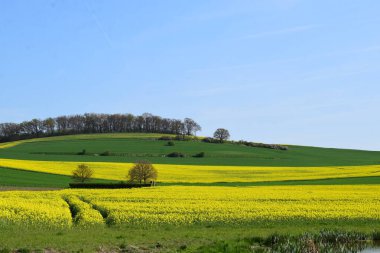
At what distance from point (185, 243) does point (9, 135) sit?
429 feet

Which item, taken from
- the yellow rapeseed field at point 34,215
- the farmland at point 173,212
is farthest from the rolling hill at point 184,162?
the yellow rapeseed field at point 34,215

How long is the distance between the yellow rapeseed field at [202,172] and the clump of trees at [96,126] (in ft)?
224

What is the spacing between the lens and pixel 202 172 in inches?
2825

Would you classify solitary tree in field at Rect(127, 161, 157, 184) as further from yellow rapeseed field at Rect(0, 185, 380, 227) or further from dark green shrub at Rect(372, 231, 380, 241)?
dark green shrub at Rect(372, 231, 380, 241)

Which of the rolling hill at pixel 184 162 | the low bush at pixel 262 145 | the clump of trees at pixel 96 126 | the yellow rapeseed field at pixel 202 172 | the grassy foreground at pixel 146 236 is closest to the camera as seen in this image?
the grassy foreground at pixel 146 236

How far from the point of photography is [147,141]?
121 metres

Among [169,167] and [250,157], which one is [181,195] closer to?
[169,167]

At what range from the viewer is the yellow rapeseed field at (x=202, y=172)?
64.8 m

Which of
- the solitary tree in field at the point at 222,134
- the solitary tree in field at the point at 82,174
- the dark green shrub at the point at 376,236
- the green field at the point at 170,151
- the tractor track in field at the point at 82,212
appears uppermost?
the solitary tree in field at the point at 222,134

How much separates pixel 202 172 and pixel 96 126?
8315cm

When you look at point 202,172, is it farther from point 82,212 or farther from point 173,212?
point 82,212

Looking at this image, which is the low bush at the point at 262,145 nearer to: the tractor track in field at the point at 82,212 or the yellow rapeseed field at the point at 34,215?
the tractor track in field at the point at 82,212

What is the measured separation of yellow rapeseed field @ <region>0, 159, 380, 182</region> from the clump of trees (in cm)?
6817

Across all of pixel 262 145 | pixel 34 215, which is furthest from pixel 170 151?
pixel 34 215
